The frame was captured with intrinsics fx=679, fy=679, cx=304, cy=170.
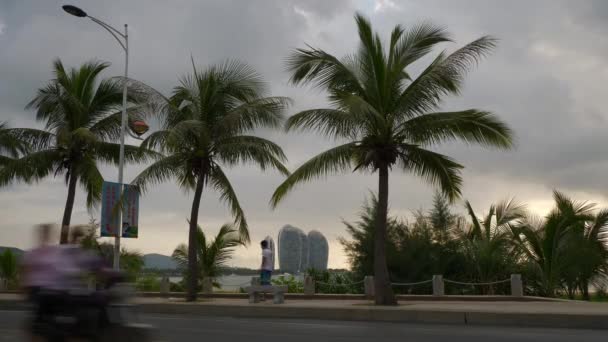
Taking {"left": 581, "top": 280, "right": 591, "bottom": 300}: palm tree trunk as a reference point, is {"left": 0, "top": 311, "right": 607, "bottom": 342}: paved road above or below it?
below

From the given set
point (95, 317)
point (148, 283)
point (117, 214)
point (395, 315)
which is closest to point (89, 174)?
point (117, 214)

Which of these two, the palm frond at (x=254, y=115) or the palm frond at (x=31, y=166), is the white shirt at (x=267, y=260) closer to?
the palm frond at (x=254, y=115)

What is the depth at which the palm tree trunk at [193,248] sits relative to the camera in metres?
21.5

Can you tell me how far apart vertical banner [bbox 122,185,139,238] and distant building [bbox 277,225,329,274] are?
3321 centimetres

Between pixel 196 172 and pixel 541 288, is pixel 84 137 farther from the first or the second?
pixel 541 288

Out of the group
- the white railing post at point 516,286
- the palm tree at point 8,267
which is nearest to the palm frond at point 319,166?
the white railing post at point 516,286

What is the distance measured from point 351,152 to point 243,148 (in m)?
4.26

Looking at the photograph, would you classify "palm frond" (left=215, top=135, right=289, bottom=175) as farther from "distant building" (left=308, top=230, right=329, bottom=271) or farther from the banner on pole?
"distant building" (left=308, top=230, right=329, bottom=271)

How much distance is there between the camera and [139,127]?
2389cm

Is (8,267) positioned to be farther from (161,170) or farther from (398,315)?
(398,315)

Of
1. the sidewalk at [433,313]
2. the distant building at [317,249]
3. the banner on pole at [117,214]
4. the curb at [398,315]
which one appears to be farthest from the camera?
the distant building at [317,249]

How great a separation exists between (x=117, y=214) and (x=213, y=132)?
4.37m

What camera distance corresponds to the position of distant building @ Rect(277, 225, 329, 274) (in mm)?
57269

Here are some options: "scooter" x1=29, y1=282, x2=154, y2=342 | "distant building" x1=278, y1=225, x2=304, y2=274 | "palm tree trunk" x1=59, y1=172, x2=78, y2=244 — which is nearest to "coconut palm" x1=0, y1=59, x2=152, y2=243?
"palm tree trunk" x1=59, y1=172, x2=78, y2=244
